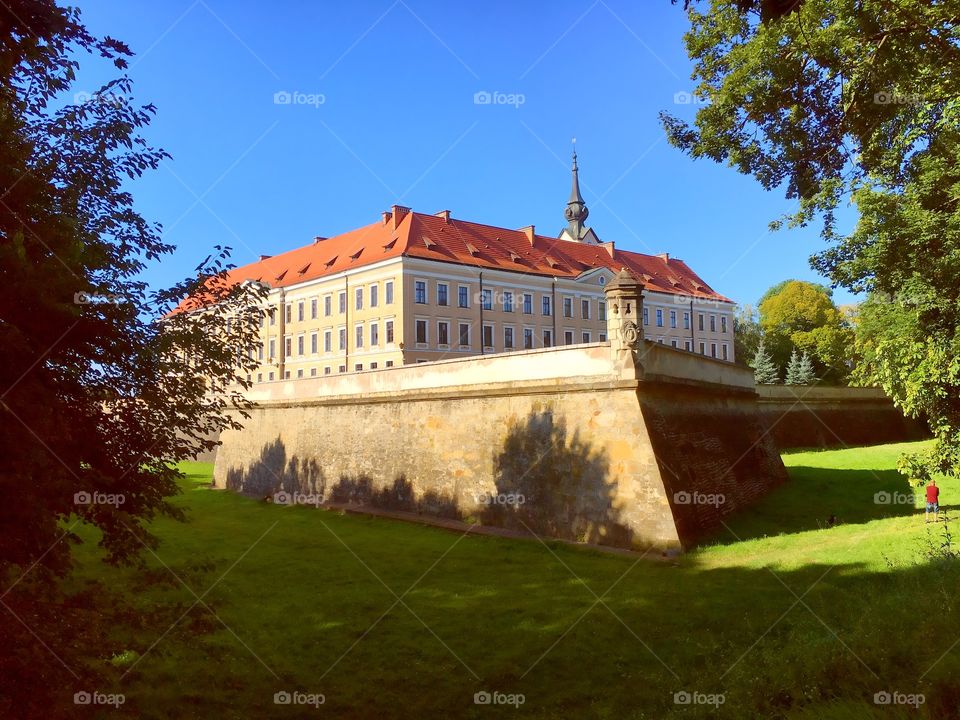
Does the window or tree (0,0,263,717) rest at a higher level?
the window

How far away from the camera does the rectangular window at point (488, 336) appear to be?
51.6 metres

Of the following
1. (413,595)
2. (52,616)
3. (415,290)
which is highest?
(415,290)

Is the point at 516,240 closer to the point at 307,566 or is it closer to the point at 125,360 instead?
the point at 307,566

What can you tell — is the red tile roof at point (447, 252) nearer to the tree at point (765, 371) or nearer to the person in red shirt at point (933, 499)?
the tree at point (765, 371)

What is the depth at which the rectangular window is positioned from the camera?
51.6 metres

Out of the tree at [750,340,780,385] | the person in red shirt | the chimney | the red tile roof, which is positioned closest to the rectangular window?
the red tile roof

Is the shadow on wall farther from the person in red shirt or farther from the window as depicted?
the window

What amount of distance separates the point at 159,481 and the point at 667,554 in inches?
439

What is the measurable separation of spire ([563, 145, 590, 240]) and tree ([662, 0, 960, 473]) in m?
59.2

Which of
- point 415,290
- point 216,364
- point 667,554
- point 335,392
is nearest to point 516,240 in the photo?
point 415,290

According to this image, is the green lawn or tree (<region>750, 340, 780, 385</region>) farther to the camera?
tree (<region>750, 340, 780, 385</region>)

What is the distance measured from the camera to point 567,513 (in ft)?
55.7

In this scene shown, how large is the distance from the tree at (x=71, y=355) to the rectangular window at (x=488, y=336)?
4346 centimetres

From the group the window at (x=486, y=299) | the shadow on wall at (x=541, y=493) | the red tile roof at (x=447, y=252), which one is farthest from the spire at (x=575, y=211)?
the shadow on wall at (x=541, y=493)
